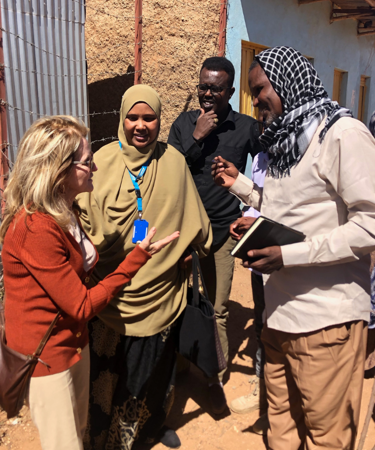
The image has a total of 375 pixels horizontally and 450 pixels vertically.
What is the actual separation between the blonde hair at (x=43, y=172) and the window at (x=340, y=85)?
886 centimetres

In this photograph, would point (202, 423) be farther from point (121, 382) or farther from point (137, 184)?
point (137, 184)

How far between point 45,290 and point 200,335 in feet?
3.46

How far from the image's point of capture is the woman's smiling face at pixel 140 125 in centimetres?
221

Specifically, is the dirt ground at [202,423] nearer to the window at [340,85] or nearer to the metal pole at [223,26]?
the metal pole at [223,26]

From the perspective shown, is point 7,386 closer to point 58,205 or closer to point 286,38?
point 58,205

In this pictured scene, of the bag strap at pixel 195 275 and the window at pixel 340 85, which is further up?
the window at pixel 340 85

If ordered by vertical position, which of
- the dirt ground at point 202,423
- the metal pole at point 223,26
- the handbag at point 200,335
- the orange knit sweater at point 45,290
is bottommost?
the dirt ground at point 202,423

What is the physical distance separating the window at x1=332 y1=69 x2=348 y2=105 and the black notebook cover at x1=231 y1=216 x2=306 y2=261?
8429 millimetres

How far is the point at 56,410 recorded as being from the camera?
1573 millimetres

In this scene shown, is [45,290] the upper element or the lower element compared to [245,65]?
lower

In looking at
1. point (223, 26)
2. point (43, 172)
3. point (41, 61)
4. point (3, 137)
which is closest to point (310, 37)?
point (223, 26)

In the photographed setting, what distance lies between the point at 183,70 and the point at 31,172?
4202 mm

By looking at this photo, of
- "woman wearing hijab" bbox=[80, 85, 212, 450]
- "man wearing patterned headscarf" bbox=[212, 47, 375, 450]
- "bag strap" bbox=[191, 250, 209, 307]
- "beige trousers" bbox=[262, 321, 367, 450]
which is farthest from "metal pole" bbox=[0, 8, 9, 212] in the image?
"beige trousers" bbox=[262, 321, 367, 450]

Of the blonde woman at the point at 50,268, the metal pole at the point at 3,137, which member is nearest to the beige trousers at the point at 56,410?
the blonde woman at the point at 50,268
